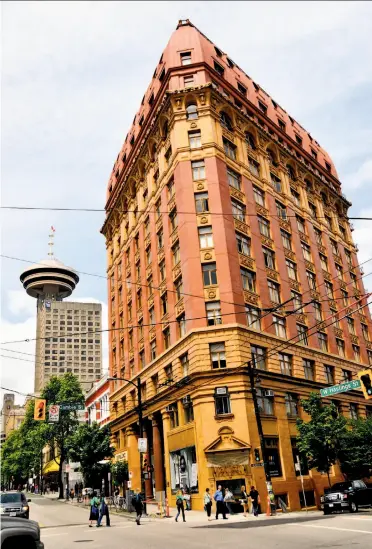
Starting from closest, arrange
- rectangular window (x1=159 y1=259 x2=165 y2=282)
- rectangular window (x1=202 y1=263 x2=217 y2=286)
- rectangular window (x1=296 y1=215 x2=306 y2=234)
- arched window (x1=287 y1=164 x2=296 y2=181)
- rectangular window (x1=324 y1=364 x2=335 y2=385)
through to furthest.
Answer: rectangular window (x1=202 y1=263 x2=217 y2=286) < rectangular window (x1=159 y1=259 x2=165 y2=282) < rectangular window (x1=324 y1=364 x2=335 y2=385) < rectangular window (x1=296 y1=215 x2=306 y2=234) < arched window (x1=287 y1=164 x2=296 y2=181)

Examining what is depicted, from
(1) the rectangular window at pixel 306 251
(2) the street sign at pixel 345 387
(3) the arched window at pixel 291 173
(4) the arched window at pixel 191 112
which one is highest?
(4) the arched window at pixel 191 112

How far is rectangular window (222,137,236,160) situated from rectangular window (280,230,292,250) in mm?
8878

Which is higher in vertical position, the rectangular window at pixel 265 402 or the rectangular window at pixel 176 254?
the rectangular window at pixel 176 254

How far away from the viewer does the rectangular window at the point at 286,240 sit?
47.6 m

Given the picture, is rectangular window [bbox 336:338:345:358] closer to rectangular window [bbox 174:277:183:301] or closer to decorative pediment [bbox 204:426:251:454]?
rectangular window [bbox 174:277:183:301]

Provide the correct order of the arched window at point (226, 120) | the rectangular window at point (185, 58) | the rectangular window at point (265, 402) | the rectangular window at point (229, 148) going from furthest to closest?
1. the rectangular window at point (185, 58)
2. the arched window at point (226, 120)
3. the rectangular window at point (229, 148)
4. the rectangular window at point (265, 402)

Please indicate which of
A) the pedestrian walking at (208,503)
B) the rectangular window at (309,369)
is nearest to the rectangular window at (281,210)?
the rectangular window at (309,369)

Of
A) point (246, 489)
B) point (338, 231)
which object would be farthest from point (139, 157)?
point (246, 489)

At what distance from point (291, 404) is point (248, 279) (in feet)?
35.2

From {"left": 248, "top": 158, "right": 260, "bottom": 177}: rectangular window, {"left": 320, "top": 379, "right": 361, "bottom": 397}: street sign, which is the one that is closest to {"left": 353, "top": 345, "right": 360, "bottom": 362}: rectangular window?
{"left": 248, "top": 158, "right": 260, "bottom": 177}: rectangular window

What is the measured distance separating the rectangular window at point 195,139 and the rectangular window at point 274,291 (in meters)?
13.7

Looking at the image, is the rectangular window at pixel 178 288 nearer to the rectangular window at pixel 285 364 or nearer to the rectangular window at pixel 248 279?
the rectangular window at pixel 248 279

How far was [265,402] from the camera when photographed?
36469 millimetres

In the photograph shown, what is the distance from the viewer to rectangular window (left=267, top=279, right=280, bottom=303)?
4234 cm
